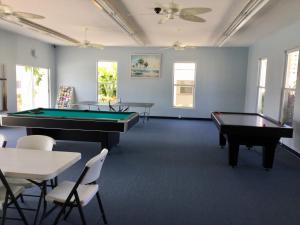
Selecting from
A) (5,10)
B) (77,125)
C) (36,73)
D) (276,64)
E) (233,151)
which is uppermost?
(5,10)

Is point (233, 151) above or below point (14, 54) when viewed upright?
below

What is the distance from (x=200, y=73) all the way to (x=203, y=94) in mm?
782

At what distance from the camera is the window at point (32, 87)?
845 centimetres

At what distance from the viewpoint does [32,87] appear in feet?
29.7

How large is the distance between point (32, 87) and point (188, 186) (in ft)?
24.0

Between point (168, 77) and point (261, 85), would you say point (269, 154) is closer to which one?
point (261, 85)

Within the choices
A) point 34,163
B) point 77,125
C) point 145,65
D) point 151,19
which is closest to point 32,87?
point 145,65

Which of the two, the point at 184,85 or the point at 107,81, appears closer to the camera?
the point at 184,85

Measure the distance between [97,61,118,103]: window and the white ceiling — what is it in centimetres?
220

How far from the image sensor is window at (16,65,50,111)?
8.45 m

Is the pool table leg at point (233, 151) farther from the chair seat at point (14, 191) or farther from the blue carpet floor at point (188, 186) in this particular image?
the chair seat at point (14, 191)

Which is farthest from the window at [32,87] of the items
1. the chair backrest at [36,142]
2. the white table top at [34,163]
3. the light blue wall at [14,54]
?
the white table top at [34,163]

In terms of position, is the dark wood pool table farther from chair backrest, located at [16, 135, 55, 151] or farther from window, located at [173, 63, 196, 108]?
window, located at [173, 63, 196, 108]

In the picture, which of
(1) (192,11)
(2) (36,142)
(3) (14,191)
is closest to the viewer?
(3) (14,191)
